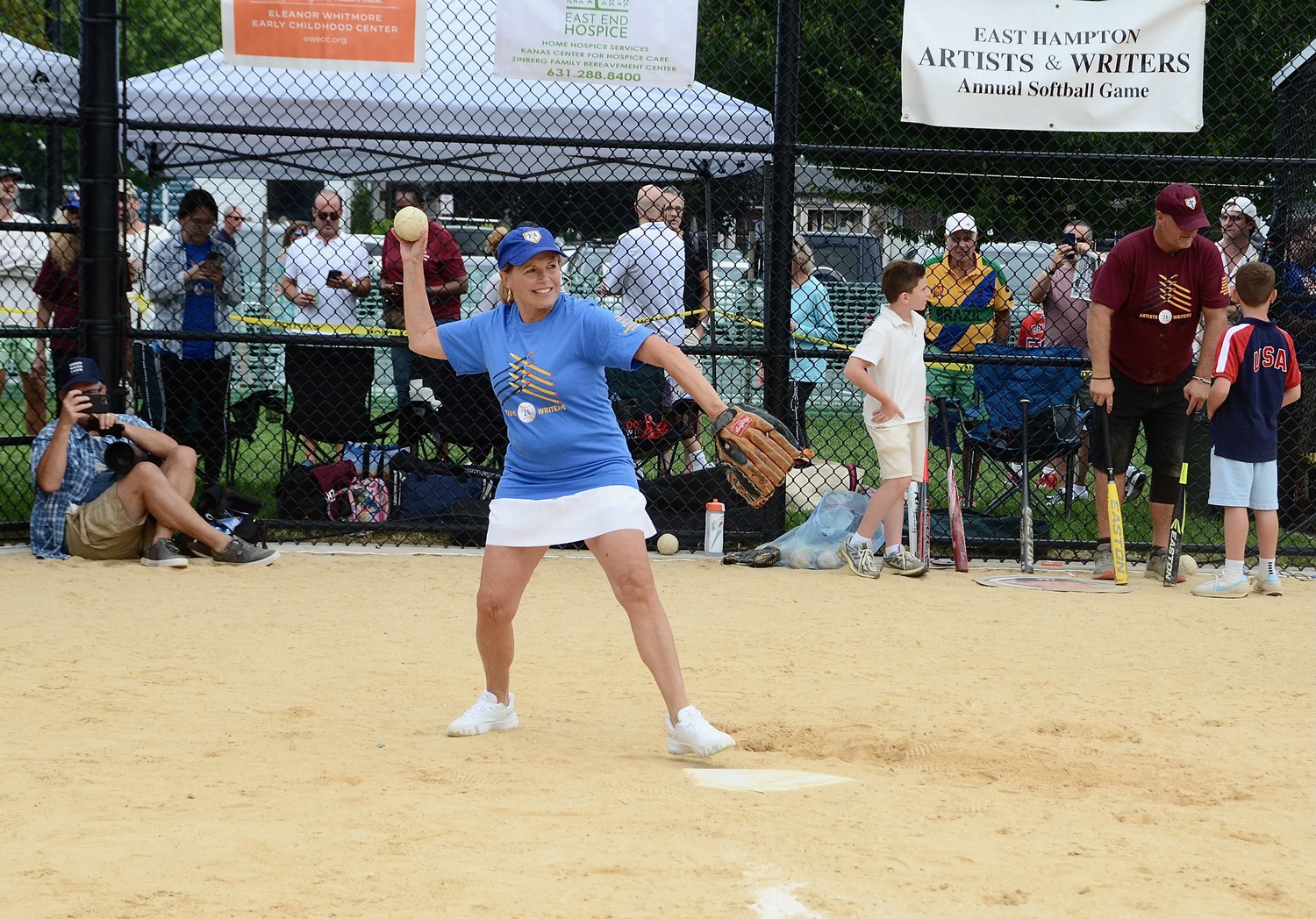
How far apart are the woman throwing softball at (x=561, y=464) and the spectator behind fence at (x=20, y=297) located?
498cm

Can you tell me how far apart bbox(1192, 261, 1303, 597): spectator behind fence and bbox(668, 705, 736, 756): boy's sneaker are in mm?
4330

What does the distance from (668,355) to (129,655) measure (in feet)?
9.70

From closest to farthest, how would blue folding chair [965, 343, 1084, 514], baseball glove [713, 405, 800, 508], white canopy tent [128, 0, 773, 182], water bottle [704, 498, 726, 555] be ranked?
1. baseball glove [713, 405, 800, 508]
2. water bottle [704, 498, 726, 555]
3. blue folding chair [965, 343, 1084, 514]
4. white canopy tent [128, 0, 773, 182]

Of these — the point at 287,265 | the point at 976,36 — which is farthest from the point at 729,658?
the point at 287,265

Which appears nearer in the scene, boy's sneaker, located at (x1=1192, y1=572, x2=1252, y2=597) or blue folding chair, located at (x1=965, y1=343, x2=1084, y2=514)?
boy's sneaker, located at (x1=1192, y1=572, x2=1252, y2=597)

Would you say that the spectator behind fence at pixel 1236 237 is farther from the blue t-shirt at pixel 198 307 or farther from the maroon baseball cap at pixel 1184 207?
the blue t-shirt at pixel 198 307

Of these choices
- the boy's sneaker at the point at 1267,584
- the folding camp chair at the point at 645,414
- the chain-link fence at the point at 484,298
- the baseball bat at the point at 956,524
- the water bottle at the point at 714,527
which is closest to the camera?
the boy's sneaker at the point at 1267,584

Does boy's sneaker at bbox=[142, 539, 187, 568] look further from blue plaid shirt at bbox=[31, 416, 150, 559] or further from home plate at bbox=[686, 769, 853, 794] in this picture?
home plate at bbox=[686, 769, 853, 794]

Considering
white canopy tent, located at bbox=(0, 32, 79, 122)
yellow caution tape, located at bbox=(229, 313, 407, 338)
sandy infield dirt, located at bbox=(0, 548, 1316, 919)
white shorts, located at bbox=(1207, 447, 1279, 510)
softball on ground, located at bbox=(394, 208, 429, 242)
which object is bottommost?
sandy infield dirt, located at bbox=(0, 548, 1316, 919)

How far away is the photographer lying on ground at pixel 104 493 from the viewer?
8.01 m

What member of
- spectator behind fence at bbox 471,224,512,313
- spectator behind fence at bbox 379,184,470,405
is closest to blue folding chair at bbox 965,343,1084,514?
spectator behind fence at bbox 471,224,512,313

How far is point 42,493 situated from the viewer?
26.7 feet

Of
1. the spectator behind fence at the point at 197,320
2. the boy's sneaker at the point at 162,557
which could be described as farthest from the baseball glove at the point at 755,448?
the spectator behind fence at the point at 197,320

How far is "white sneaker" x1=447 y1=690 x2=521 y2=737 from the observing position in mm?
4836
